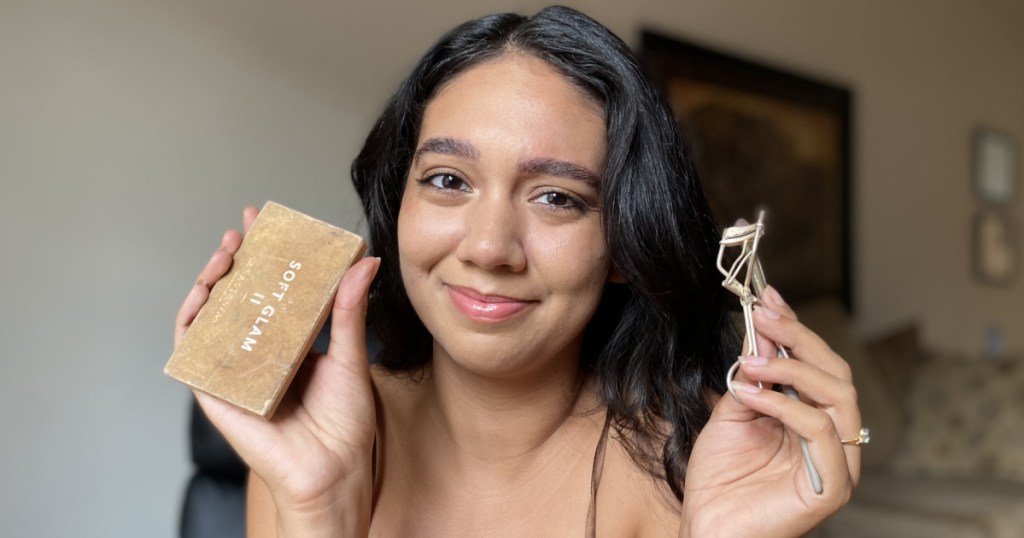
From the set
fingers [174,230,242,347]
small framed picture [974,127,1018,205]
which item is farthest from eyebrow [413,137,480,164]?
small framed picture [974,127,1018,205]

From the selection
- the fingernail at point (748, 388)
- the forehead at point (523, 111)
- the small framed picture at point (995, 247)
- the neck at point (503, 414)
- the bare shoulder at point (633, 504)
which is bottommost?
the bare shoulder at point (633, 504)

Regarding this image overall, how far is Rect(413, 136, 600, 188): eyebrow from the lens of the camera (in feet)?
3.30

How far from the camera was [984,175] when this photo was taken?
190 inches

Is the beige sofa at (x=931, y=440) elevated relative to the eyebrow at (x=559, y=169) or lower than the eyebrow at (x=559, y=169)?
lower

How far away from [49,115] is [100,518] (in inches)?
37.4

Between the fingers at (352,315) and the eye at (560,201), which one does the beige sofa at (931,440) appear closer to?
the eye at (560,201)

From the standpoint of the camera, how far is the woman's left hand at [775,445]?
875mm

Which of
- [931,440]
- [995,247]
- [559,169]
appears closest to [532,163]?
[559,169]

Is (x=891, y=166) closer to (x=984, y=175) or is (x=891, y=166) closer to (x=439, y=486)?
(x=984, y=175)

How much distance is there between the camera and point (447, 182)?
3.50 ft

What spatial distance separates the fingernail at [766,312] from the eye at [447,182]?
384mm

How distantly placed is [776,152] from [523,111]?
2.93 m

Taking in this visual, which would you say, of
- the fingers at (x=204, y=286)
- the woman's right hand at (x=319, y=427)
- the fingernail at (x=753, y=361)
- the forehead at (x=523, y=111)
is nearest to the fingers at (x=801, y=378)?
the fingernail at (x=753, y=361)

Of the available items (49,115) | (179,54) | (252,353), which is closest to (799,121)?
(179,54)
